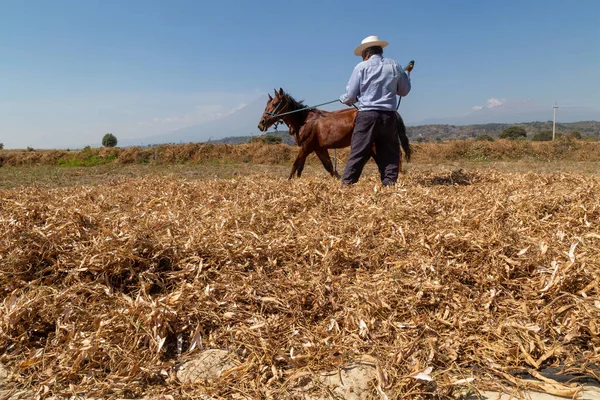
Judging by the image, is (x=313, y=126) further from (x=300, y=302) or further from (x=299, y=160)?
(x=300, y=302)

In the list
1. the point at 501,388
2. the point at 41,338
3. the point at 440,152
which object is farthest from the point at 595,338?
the point at 440,152

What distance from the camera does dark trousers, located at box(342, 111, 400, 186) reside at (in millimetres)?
4805

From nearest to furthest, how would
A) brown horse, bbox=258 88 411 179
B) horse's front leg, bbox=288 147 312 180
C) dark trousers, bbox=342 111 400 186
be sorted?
dark trousers, bbox=342 111 400 186 < brown horse, bbox=258 88 411 179 < horse's front leg, bbox=288 147 312 180

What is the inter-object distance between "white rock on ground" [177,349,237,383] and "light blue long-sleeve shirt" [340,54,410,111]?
12.2 feet

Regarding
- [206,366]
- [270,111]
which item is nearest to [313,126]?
[270,111]

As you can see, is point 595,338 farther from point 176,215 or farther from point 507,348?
point 176,215

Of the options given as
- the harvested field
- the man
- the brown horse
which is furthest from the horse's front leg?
the harvested field

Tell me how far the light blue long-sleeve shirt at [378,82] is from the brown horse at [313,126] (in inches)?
49.8

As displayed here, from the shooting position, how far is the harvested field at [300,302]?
1.67m

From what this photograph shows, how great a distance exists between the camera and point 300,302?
2.14 m

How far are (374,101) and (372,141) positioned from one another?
0.49 metres

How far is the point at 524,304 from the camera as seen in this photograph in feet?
6.64

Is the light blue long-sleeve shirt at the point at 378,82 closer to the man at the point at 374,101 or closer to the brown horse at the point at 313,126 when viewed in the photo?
the man at the point at 374,101

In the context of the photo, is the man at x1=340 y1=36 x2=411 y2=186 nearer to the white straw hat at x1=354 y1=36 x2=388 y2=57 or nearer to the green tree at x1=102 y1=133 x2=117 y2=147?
the white straw hat at x1=354 y1=36 x2=388 y2=57
